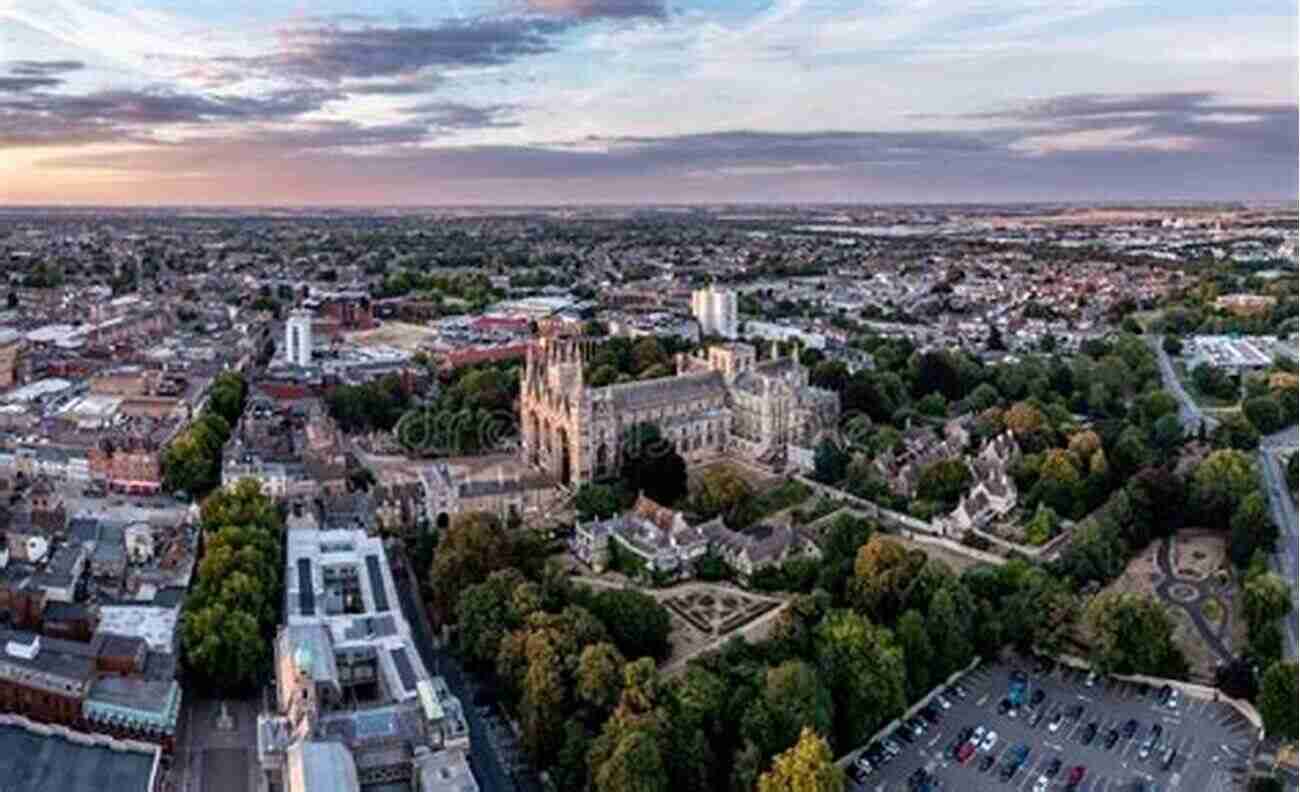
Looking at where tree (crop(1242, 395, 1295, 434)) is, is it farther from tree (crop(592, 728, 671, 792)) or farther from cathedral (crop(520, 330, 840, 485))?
tree (crop(592, 728, 671, 792))

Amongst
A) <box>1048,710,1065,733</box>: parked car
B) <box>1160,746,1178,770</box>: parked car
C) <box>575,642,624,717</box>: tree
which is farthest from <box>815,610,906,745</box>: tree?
<box>1160,746,1178,770</box>: parked car

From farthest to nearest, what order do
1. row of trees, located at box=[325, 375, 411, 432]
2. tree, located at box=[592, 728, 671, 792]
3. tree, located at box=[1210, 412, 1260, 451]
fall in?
row of trees, located at box=[325, 375, 411, 432] < tree, located at box=[1210, 412, 1260, 451] < tree, located at box=[592, 728, 671, 792]

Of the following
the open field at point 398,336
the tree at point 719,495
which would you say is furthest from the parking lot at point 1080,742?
the open field at point 398,336

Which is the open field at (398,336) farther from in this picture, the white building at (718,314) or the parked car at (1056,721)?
the parked car at (1056,721)

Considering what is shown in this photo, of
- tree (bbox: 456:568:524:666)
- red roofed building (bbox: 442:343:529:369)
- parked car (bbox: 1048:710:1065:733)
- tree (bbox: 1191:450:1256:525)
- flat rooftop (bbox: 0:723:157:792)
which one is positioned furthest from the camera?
red roofed building (bbox: 442:343:529:369)

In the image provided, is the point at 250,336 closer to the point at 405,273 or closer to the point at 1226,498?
the point at 405,273

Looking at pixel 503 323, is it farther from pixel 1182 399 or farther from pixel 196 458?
pixel 1182 399
